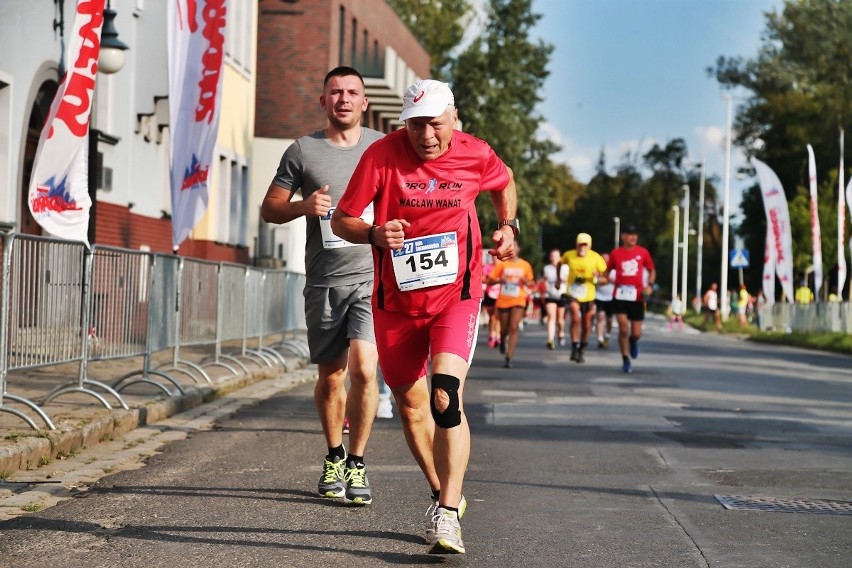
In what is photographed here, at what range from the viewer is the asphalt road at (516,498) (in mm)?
7035

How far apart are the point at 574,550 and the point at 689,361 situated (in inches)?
814

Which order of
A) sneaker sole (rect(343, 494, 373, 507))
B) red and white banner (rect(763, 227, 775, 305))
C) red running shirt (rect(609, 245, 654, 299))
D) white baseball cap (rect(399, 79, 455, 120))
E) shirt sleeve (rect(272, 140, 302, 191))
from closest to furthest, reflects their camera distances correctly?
1. white baseball cap (rect(399, 79, 455, 120))
2. sneaker sole (rect(343, 494, 373, 507))
3. shirt sleeve (rect(272, 140, 302, 191))
4. red running shirt (rect(609, 245, 654, 299))
5. red and white banner (rect(763, 227, 775, 305))

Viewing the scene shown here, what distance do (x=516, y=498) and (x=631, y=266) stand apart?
14527 mm

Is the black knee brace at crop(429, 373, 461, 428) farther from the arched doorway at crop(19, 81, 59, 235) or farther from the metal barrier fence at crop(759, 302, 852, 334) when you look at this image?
the metal barrier fence at crop(759, 302, 852, 334)

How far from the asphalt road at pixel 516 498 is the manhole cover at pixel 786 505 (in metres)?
0.03

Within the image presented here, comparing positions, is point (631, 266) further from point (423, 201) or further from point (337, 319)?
point (423, 201)

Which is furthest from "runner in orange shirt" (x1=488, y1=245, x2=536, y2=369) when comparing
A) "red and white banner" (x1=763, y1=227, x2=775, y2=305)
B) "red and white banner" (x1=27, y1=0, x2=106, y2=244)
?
"red and white banner" (x1=763, y1=227, x2=775, y2=305)

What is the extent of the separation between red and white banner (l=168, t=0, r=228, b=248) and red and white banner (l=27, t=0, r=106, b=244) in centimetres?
345

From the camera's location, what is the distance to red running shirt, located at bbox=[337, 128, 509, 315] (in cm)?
719

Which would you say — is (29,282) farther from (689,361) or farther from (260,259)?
(260,259)

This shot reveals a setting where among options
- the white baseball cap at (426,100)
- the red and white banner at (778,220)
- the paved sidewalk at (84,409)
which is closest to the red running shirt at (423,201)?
the white baseball cap at (426,100)

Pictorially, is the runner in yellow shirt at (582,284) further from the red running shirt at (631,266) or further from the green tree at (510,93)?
the green tree at (510,93)

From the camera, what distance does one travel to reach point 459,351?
7141mm

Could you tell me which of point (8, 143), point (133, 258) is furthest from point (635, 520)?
point (8, 143)
